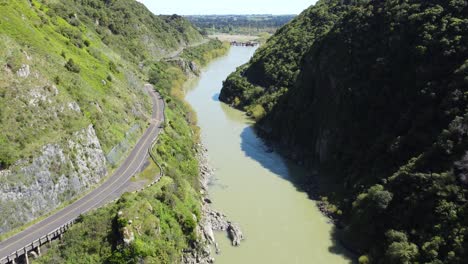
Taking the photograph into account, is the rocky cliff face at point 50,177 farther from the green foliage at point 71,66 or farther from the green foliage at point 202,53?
the green foliage at point 202,53

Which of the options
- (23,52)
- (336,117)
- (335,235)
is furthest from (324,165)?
(23,52)

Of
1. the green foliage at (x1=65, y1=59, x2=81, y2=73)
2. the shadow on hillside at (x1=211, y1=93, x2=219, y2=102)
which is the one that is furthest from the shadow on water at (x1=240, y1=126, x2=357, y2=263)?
the green foliage at (x1=65, y1=59, x2=81, y2=73)

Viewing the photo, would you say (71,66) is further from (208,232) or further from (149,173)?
(208,232)

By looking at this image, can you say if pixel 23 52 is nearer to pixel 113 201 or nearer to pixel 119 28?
pixel 113 201

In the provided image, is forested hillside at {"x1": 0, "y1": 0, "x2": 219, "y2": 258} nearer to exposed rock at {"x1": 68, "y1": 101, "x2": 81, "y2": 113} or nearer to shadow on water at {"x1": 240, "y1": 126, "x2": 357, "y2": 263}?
exposed rock at {"x1": 68, "y1": 101, "x2": 81, "y2": 113}

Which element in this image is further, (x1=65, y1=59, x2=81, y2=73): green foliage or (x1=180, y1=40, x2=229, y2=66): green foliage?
(x1=180, y1=40, x2=229, y2=66): green foliage

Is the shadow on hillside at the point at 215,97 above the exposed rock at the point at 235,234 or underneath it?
A: underneath

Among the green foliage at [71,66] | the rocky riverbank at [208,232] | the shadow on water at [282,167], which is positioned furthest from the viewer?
the green foliage at [71,66]

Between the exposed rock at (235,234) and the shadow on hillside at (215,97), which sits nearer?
the exposed rock at (235,234)

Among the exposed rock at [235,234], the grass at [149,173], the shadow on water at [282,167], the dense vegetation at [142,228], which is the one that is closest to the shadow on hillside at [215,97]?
the shadow on water at [282,167]
